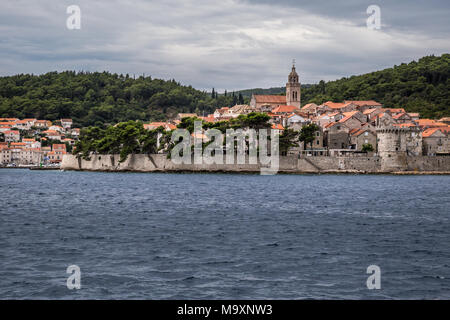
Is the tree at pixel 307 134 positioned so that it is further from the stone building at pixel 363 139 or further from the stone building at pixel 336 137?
the stone building at pixel 363 139

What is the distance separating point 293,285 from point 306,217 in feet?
41.7

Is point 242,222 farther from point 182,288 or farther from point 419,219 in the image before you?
point 182,288

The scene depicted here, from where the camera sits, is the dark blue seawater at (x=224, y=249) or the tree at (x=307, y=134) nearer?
the dark blue seawater at (x=224, y=249)

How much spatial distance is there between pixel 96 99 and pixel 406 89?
83827 millimetres

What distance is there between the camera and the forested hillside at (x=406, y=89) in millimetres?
98938

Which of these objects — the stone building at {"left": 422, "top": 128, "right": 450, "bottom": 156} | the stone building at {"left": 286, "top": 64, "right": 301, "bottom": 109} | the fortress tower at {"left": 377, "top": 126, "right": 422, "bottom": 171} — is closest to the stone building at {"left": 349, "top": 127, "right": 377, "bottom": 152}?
the stone building at {"left": 422, "top": 128, "right": 450, "bottom": 156}

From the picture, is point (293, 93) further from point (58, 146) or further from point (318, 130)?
point (58, 146)

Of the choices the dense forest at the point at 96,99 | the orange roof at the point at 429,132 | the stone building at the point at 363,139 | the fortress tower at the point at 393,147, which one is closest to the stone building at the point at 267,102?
the dense forest at the point at 96,99

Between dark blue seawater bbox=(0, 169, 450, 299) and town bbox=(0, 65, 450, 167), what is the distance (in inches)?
1382

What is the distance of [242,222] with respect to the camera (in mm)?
22625

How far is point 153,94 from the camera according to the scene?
158625 millimetres
